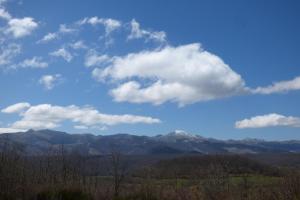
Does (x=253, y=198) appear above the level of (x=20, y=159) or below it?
below

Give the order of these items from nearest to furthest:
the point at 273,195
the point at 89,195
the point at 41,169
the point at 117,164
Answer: the point at 273,195, the point at 89,195, the point at 117,164, the point at 41,169

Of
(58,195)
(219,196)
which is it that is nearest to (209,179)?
(219,196)

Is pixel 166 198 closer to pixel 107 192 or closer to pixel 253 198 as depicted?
pixel 107 192

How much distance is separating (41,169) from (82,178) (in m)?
2.13

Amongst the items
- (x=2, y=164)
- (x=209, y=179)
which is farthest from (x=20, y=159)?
(x=209, y=179)

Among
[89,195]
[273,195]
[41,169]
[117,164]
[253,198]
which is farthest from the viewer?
[41,169]

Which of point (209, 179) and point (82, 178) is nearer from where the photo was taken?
point (209, 179)

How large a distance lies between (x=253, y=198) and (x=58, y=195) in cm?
734

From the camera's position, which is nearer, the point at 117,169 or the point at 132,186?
the point at 132,186

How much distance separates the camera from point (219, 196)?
1769cm

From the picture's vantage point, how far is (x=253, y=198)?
1562 cm

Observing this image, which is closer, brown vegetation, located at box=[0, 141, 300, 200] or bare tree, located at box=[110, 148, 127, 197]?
brown vegetation, located at box=[0, 141, 300, 200]

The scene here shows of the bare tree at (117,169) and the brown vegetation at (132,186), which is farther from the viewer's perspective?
the bare tree at (117,169)

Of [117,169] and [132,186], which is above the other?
[117,169]
